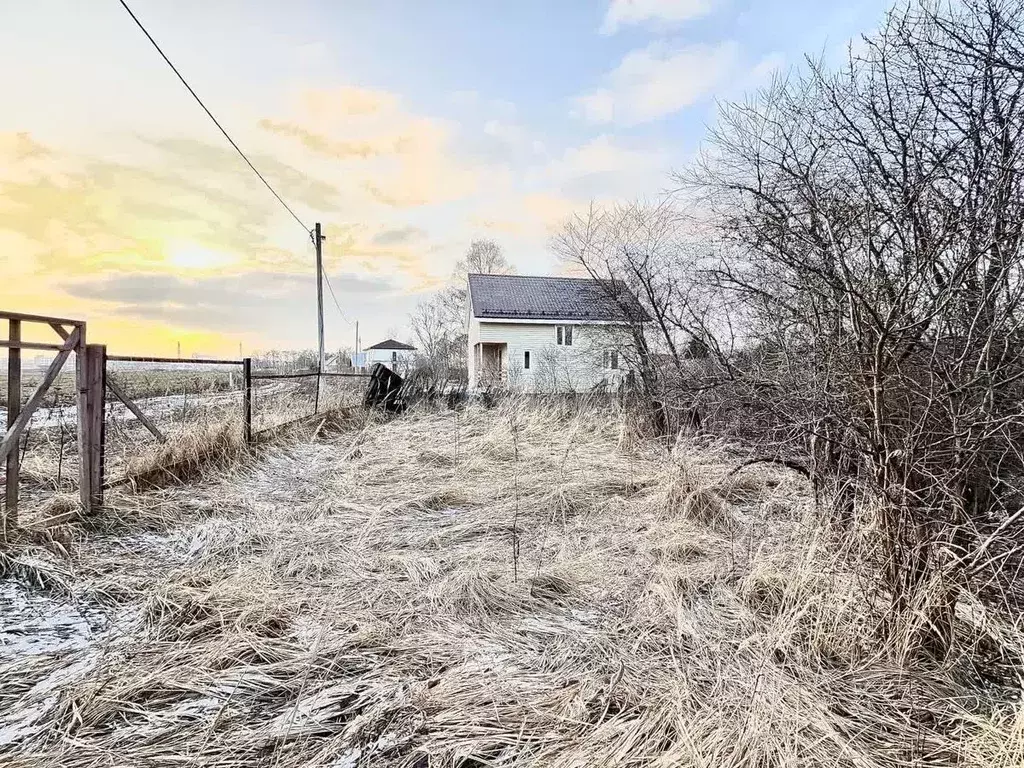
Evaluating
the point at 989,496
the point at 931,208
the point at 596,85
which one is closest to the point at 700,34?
the point at 596,85

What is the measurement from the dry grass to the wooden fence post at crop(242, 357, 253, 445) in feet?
7.27

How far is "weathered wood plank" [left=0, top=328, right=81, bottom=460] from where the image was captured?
9.86 feet

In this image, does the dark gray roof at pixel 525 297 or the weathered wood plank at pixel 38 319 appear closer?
the weathered wood plank at pixel 38 319

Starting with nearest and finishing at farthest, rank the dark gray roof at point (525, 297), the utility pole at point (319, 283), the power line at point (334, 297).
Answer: the utility pole at point (319, 283), the power line at point (334, 297), the dark gray roof at point (525, 297)

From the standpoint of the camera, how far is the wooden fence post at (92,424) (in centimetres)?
360

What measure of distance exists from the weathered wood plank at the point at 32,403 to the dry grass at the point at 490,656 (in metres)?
0.66

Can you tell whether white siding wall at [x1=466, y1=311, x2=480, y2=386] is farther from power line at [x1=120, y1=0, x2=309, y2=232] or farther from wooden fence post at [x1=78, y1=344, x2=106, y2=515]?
wooden fence post at [x1=78, y1=344, x2=106, y2=515]

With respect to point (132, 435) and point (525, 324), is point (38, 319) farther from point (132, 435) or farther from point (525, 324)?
point (525, 324)

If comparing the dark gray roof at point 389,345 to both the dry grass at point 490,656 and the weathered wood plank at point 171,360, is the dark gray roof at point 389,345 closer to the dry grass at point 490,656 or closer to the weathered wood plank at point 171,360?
the weathered wood plank at point 171,360

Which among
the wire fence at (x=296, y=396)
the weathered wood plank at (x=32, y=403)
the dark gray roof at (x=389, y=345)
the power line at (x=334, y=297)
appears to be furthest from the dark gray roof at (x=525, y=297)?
the dark gray roof at (x=389, y=345)

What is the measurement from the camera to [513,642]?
214cm

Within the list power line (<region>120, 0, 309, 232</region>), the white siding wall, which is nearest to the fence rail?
power line (<region>120, 0, 309, 232</region>)

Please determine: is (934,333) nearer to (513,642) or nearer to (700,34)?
(513,642)

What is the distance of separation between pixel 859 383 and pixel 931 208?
4.36ft
